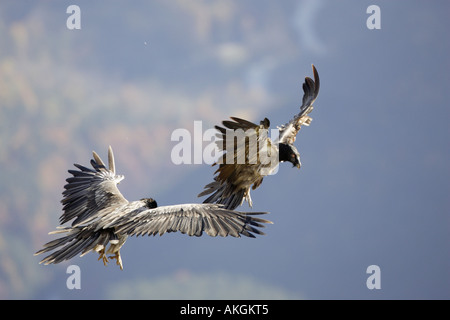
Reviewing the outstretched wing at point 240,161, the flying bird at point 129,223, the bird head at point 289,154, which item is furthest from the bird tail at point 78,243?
the bird head at point 289,154

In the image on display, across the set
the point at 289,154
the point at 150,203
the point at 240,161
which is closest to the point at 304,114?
the point at 289,154

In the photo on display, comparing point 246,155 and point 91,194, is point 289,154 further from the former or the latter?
point 91,194

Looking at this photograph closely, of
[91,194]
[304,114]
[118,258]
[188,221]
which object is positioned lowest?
[118,258]

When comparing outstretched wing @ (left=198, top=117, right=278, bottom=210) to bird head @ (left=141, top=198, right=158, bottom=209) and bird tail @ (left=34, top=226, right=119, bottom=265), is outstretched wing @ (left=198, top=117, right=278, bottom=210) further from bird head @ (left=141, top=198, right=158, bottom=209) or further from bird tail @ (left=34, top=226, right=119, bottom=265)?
bird tail @ (left=34, top=226, right=119, bottom=265)

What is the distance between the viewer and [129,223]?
9484mm

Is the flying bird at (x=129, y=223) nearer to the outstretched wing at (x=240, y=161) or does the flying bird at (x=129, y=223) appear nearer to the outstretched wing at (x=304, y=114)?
the outstretched wing at (x=240, y=161)

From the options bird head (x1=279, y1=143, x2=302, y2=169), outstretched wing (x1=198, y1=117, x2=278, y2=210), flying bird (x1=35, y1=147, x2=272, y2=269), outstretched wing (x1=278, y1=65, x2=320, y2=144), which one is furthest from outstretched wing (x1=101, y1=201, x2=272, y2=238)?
outstretched wing (x1=278, y1=65, x2=320, y2=144)

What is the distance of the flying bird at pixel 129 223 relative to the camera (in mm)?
9180

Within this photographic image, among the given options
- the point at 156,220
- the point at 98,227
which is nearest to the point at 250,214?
the point at 156,220

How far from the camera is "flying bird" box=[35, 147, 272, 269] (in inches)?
361

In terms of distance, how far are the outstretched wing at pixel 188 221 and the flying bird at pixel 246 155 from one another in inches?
31.3

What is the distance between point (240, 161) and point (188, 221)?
127 cm

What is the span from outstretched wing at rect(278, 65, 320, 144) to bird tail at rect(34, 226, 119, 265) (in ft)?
11.6

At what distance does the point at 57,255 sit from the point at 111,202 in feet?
4.77
